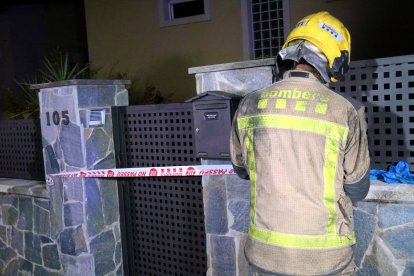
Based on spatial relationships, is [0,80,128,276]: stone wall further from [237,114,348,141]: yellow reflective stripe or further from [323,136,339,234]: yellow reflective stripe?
[323,136,339,234]: yellow reflective stripe

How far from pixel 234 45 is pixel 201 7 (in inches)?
51.9

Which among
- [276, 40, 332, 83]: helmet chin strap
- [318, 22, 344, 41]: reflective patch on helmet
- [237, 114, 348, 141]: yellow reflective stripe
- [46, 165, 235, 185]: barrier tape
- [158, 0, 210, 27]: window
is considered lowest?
[46, 165, 235, 185]: barrier tape

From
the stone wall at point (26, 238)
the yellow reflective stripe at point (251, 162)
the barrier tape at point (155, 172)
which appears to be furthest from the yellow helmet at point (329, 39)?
the stone wall at point (26, 238)

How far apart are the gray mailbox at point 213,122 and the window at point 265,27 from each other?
17.7 ft

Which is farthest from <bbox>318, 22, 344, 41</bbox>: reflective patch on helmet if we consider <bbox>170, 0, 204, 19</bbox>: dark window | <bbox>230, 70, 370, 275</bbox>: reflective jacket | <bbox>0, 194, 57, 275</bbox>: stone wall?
<bbox>170, 0, 204, 19</bbox>: dark window

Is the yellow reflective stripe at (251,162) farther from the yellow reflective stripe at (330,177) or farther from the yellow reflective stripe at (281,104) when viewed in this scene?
the yellow reflective stripe at (330,177)

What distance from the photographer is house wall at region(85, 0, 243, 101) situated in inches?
350

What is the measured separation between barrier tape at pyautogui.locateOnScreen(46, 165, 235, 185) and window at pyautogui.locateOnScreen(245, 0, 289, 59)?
529 cm

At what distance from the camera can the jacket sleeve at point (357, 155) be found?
2.11 meters

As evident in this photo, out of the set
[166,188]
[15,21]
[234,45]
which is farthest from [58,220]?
[15,21]

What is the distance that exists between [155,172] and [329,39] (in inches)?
82.4

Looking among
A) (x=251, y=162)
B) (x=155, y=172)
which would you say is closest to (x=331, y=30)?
(x=251, y=162)

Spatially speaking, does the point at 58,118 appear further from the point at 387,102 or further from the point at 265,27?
the point at 265,27

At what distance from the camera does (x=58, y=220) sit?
13.5ft
